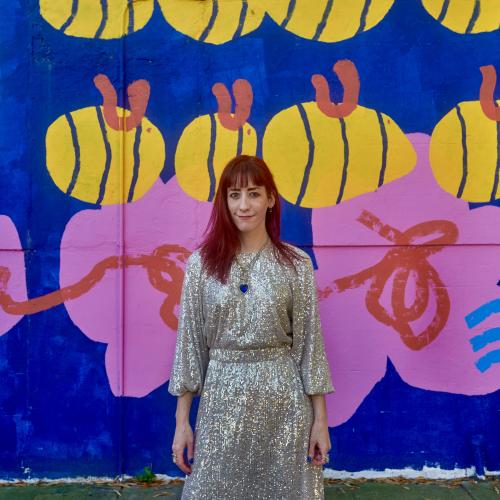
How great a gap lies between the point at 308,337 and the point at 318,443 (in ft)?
1.40

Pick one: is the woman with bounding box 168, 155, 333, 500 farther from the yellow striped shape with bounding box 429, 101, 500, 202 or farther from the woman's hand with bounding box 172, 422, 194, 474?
the yellow striped shape with bounding box 429, 101, 500, 202

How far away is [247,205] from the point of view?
88.1 inches

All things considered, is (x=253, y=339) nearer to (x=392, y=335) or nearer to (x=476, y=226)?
(x=392, y=335)

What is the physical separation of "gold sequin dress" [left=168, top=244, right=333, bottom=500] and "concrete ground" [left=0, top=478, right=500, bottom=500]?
1.37 metres

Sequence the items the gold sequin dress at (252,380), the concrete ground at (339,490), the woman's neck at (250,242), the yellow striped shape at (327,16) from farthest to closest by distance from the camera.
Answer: the yellow striped shape at (327,16) < the concrete ground at (339,490) < the woman's neck at (250,242) < the gold sequin dress at (252,380)

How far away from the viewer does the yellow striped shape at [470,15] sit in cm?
358

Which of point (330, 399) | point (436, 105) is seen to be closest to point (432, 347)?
point (330, 399)

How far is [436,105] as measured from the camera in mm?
3586

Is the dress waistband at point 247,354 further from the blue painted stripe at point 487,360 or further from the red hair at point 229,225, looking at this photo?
the blue painted stripe at point 487,360

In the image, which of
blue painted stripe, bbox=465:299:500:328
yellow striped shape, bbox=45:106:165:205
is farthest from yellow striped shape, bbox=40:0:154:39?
blue painted stripe, bbox=465:299:500:328

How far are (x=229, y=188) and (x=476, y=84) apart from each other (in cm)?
217

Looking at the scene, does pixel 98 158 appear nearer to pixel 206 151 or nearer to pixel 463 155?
pixel 206 151

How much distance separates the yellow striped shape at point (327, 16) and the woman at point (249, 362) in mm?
1691

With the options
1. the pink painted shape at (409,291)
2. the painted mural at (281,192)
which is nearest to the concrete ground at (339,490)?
the painted mural at (281,192)
